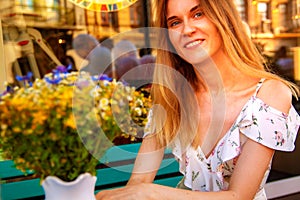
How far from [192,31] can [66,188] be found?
479 millimetres

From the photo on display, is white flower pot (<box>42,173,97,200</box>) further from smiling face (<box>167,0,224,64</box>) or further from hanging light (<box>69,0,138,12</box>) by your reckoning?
hanging light (<box>69,0,138,12</box>)

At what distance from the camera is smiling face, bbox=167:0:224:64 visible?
0.98 metres

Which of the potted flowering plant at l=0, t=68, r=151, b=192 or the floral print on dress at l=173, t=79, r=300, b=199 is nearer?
the potted flowering plant at l=0, t=68, r=151, b=192

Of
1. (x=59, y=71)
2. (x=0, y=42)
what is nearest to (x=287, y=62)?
(x=0, y=42)

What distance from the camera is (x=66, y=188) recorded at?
69 cm

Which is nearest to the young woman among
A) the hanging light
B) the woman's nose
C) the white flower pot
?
the woman's nose

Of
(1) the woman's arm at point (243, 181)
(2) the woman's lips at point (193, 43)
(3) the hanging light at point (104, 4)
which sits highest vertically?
(3) the hanging light at point (104, 4)

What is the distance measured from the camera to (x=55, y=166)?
2.24ft

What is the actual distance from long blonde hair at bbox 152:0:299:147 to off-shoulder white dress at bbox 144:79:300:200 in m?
0.05

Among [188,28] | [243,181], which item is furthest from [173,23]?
[243,181]

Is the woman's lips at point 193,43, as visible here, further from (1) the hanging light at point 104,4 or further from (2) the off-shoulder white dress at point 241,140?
(1) the hanging light at point 104,4

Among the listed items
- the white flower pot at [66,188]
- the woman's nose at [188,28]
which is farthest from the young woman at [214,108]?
the white flower pot at [66,188]

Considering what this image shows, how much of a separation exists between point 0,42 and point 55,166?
1.70 metres

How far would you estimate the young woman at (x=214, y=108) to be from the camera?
939 mm
